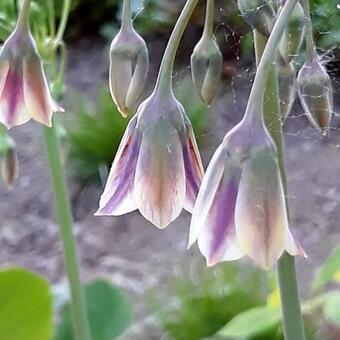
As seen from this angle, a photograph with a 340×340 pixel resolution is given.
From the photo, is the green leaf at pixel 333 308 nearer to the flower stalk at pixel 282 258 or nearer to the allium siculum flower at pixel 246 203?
the flower stalk at pixel 282 258

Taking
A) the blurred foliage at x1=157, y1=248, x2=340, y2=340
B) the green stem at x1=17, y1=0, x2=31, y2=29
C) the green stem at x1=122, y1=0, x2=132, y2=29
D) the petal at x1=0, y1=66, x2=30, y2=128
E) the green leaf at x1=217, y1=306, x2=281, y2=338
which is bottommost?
the blurred foliage at x1=157, y1=248, x2=340, y2=340

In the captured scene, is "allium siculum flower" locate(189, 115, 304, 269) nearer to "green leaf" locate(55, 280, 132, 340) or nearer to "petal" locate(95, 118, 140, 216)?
"petal" locate(95, 118, 140, 216)

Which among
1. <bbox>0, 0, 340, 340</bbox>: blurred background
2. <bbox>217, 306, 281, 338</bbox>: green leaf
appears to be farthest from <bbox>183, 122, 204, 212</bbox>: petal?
<bbox>0, 0, 340, 340</bbox>: blurred background

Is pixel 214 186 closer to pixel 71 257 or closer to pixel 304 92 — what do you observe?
pixel 304 92

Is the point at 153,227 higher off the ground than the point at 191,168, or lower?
lower

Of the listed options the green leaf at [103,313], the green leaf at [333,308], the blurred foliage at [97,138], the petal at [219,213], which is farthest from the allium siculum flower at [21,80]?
the blurred foliage at [97,138]

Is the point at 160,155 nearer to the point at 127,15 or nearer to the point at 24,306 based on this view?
the point at 127,15

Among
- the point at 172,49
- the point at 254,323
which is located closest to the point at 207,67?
the point at 172,49
